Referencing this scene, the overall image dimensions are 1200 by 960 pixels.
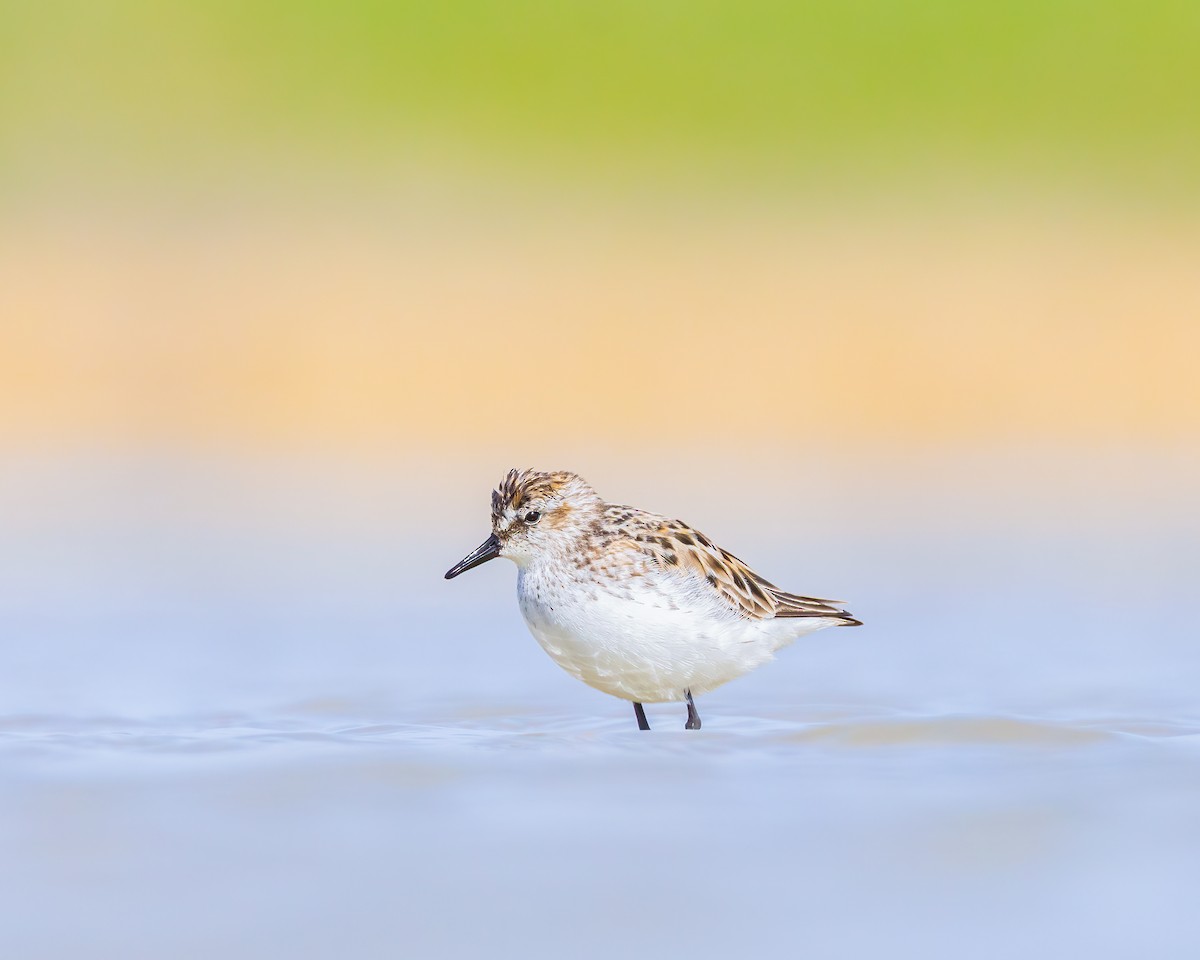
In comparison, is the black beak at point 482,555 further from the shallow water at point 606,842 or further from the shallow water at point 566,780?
the shallow water at point 606,842

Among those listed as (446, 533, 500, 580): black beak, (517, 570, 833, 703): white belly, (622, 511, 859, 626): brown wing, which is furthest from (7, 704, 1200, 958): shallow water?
(446, 533, 500, 580): black beak

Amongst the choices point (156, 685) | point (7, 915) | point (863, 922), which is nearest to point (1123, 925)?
point (863, 922)

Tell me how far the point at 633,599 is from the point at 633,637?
0.14 meters

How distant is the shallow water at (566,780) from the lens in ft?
11.3

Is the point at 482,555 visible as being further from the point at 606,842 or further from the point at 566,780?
the point at 606,842

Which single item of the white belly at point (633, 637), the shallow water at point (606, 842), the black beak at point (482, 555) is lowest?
the shallow water at point (606, 842)

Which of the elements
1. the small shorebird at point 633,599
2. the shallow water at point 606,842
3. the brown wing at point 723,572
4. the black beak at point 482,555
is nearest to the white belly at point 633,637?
the small shorebird at point 633,599

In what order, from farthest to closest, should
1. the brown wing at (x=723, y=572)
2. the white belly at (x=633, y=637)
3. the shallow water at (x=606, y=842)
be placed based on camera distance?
the brown wing at (x=723, y=572) < the white belly at (x=633, y=637) < the shallow water at (x=606, y=842)

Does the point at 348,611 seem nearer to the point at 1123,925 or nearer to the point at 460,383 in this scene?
the point at 1123,925

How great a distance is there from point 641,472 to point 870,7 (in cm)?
871

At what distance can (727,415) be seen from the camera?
1300 cm

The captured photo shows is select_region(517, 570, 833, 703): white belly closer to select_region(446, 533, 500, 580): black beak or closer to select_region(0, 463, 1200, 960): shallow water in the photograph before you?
select_region(0, 463, 1200, 960): shallow water

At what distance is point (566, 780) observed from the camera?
4.43m

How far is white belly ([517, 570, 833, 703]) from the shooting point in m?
5.76
